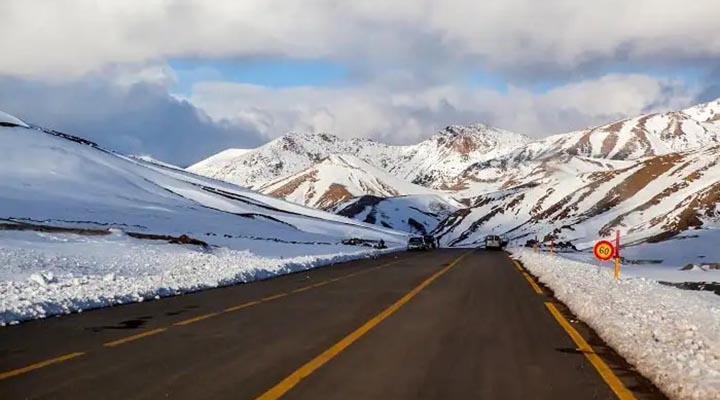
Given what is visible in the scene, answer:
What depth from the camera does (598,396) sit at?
784 cm

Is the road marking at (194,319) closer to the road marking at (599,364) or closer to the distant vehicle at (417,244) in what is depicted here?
the road marking at (599,364)

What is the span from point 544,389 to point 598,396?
1.92 ft

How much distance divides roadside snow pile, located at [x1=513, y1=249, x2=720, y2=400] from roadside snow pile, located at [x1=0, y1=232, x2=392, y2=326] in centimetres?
1066

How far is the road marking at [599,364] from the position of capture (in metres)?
8.04

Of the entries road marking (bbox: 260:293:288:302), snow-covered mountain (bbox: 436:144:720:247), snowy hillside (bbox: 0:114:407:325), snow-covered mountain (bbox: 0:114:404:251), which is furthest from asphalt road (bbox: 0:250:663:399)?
snow-covered mountain (bbox: 436:144:720:247)

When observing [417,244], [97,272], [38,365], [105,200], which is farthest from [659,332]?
[105,200]

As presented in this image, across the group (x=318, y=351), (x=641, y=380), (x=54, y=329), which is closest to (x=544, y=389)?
(x=641, y=380)

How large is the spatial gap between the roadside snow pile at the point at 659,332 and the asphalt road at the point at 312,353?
295mm

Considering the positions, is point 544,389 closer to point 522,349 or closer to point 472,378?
point 472,378

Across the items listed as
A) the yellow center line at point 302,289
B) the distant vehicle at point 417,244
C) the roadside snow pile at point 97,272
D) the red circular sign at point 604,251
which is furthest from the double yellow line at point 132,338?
the distant vehicle at point 417,244

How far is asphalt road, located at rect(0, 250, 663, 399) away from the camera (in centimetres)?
803

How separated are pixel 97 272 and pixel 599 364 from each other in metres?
22.4

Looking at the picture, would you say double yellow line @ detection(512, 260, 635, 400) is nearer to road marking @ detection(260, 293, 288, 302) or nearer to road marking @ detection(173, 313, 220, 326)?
road marking @ detection(173, 313, 220, 326)

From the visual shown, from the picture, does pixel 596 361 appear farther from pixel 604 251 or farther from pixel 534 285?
pixel 534 285
